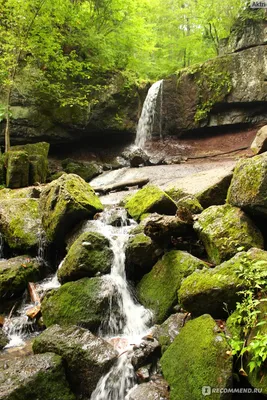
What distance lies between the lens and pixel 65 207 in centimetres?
632

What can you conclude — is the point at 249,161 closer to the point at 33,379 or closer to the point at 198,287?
the point at 198,287

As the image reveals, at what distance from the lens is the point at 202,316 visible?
3.39 meters

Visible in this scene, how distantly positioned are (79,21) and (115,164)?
6956mm

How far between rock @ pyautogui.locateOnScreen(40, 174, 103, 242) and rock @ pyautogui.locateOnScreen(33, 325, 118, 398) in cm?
286

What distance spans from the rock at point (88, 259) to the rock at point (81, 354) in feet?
4.07

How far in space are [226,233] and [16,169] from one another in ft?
27.0

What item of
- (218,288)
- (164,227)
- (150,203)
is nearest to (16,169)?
(150,203)

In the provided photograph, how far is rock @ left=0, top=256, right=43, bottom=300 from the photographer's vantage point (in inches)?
218

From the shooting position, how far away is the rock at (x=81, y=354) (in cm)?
351

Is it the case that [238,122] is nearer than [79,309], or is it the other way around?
[79,309]

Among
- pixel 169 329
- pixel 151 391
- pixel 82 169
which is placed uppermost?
pixel 82 169

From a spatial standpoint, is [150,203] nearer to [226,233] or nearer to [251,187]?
[226,233]

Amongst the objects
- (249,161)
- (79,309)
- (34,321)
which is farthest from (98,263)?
(249,161)

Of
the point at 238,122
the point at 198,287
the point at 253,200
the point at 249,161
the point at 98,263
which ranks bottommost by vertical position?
the point at 98,263
